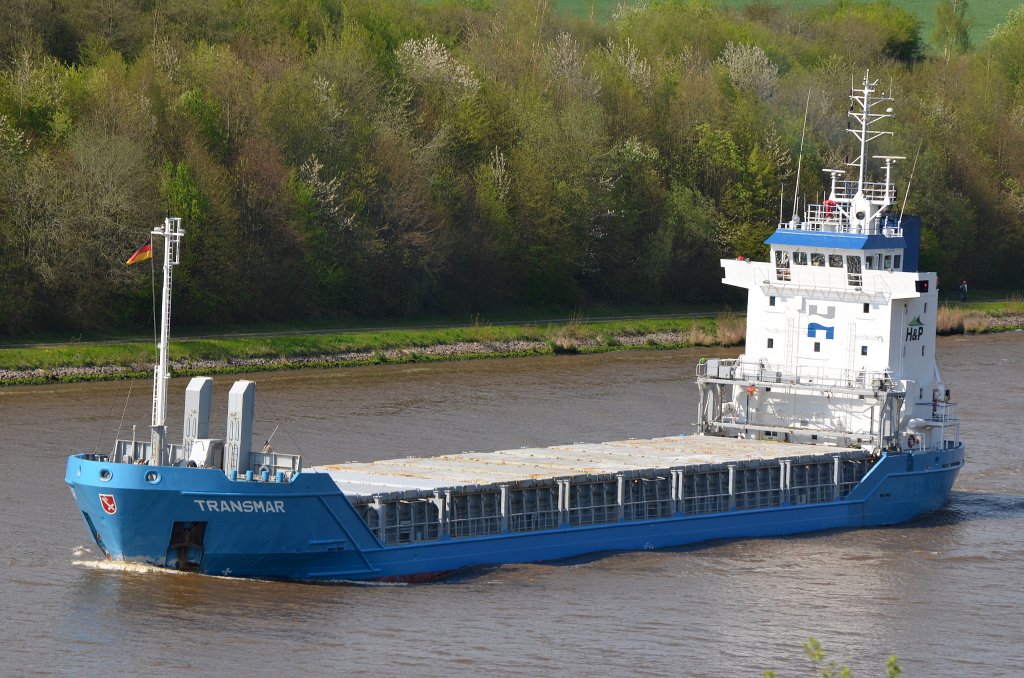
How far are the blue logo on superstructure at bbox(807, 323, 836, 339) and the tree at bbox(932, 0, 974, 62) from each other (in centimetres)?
10257

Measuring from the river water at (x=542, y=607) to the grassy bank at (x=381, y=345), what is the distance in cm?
1163

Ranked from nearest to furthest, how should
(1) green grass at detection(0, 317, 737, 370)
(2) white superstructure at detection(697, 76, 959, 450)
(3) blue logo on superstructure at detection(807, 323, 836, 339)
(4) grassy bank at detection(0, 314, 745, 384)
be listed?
(2) white superstructure at detection(697, 76, 959, 450) → (3) blue logo on superstructure at detection(807, 323, 836, 339) → (4) grassy bank at detection(0, 314, 745, 384) → (1) green grass at detection(0, 317, 737, 370)

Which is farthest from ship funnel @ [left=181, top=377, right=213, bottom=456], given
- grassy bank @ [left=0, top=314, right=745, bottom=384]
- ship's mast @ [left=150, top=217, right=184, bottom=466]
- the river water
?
grassy bank @ [left=0, top=314, right=745, bottom=384]

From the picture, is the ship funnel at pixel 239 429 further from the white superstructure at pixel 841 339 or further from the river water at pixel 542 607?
the white superstructure at pixel 841 339

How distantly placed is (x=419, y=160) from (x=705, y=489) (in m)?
44.2

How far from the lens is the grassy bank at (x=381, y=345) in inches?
2296

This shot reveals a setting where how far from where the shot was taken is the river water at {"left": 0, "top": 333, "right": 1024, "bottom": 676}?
27.1 metres

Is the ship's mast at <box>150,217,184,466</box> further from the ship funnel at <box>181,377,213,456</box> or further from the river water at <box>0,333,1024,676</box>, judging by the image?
the river water at <box>0,333,1024,676</box>

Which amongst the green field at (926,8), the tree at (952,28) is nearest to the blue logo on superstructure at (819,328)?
the green field at (926,8)

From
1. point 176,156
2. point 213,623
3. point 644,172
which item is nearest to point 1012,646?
point 213,623

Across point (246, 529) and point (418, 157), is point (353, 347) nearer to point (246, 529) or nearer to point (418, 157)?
point (418, 157)

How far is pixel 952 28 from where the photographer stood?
140 m

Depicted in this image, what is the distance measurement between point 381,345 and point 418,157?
1430 centimetres

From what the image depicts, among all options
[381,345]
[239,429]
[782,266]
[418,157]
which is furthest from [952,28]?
[239,429]
